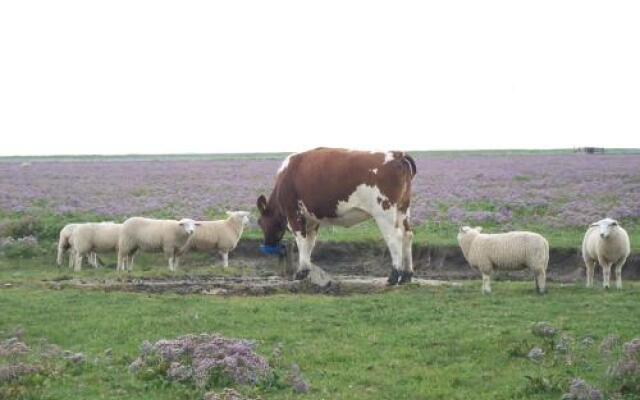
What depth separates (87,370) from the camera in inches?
396

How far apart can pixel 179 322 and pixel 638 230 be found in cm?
1713

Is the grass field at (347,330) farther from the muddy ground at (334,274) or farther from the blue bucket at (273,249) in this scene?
the blue bucket at (273,249)

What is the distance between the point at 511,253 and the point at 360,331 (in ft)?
15.0

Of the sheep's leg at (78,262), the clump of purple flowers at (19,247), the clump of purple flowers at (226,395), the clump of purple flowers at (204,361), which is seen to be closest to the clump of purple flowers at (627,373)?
the clump of purple flowers at (204,361)

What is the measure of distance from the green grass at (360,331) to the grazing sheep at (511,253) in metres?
0.49

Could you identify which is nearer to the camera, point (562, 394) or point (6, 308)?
point (562, 394)

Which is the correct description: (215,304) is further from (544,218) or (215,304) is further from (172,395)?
Answer: (544,218)

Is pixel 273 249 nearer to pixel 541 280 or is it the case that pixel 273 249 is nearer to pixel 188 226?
pixel 188 226

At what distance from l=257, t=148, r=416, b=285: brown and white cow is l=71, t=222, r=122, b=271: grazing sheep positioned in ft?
17.4

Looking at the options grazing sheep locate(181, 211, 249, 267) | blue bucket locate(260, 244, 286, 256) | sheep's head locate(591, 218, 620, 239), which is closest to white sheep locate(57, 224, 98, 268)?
grazing sheep locate(181, 211, 249, 267)

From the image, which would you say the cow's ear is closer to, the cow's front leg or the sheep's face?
the cow's front leg

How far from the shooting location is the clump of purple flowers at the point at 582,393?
8312 mm

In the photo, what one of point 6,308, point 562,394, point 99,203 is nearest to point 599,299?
point 562,394

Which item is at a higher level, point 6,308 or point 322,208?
point 322,208
